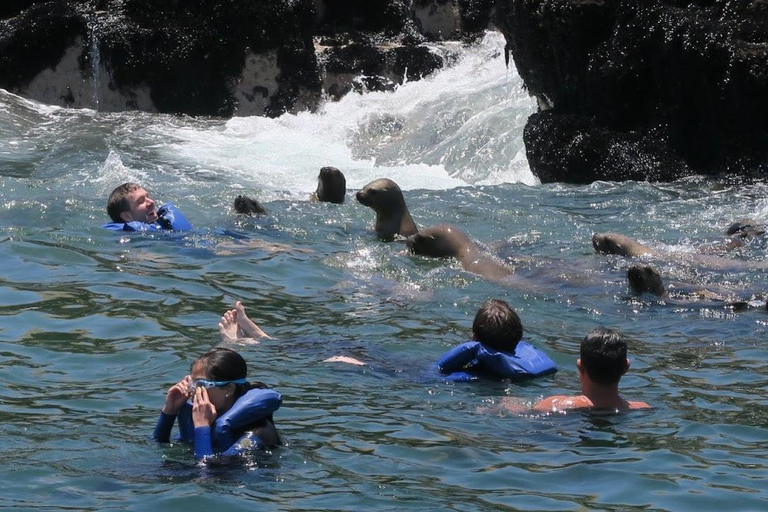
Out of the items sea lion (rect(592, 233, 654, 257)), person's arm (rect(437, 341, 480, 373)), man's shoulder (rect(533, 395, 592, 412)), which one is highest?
sea lion (rect(592, 233, 654, 257))

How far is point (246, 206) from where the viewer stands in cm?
1236

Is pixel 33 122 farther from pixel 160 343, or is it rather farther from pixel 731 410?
pixel 731 410

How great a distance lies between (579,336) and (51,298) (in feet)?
12.8

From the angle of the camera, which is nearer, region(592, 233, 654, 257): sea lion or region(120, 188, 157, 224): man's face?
region(592, 233, 654, 257): sea lion

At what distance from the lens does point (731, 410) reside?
6645mm

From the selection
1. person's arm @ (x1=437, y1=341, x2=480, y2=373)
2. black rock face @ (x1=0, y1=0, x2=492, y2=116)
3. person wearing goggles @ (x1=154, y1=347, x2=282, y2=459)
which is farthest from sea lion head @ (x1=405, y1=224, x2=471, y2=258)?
black rock face @ (x1=0, y1=0, x2=492, y2=116)

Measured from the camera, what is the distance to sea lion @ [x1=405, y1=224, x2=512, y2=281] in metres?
10.4

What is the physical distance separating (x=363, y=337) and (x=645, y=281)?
2439 millimetres

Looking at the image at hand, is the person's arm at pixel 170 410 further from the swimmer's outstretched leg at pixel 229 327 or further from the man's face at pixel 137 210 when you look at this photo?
the man's face at pixel 137 210

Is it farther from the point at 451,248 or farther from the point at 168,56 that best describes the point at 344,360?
the point at 168,56

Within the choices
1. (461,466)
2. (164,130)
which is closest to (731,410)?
(461,466)

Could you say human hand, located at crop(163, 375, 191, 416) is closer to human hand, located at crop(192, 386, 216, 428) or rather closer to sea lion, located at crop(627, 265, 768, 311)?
human hand, located at crop(192, 386, 216, 428)

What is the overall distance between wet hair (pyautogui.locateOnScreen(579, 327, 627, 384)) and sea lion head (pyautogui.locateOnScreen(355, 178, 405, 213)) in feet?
16.8

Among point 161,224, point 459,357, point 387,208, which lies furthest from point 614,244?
point 161,224
